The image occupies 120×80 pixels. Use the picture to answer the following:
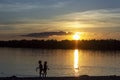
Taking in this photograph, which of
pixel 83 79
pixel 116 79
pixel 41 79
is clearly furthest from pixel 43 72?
pixel 116 79

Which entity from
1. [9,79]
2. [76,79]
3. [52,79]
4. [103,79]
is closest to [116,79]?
[103,79]

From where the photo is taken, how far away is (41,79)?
1247 inches

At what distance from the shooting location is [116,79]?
31.5 metres

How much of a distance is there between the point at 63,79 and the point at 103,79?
137 inches

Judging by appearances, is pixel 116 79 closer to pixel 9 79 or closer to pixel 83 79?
pixel 83 79

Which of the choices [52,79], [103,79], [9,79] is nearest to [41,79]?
[52,79]

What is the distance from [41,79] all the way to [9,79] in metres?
2.97

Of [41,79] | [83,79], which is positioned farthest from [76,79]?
[41,79]

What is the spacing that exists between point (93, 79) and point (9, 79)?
7.19 meters

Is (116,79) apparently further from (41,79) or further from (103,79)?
(41,79)

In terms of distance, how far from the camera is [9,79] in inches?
1191

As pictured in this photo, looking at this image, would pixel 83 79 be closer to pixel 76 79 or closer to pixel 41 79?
pixel 76 79

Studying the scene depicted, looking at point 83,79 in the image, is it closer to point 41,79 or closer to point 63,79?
point 63,79

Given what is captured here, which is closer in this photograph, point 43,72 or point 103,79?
point 103,79
